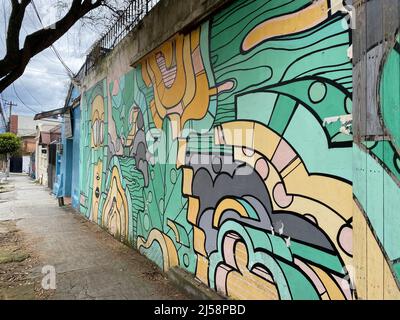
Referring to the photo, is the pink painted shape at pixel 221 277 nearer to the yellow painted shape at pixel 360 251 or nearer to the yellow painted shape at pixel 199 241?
the yellow painted shape at pixel 199 241

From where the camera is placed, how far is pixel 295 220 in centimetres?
256

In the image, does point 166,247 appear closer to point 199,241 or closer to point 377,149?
point 199,241

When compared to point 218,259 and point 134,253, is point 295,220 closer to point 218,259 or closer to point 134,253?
point 218,259

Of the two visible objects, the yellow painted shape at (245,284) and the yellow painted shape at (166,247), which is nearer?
the yellow painted shape at (245,284)

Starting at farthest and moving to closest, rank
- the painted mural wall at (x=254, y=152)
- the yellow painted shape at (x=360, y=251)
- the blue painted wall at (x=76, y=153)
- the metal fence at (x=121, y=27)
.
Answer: the blue painted wall at (x=76, y=153)
the metal fence at (x=121, y=27)
the painted mural wall at (x=254, y=152)
the yellow painted shape at (x=360, y=251)

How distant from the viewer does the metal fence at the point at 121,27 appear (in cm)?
593

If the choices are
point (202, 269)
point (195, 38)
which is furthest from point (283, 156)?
point (195, 38)

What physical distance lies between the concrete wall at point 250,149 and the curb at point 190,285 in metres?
0.08

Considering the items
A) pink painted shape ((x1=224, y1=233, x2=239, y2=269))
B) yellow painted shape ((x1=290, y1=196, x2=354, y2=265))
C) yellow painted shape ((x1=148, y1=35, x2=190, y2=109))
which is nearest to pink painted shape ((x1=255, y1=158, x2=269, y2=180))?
yellow painted shape ((x1=290, y1=196, x2=354, y2=265))

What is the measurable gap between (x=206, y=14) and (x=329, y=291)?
10.3 ft

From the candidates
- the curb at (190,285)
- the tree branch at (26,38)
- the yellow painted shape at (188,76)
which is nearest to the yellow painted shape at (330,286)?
the curb at (190,285)

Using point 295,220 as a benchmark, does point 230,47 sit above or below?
above

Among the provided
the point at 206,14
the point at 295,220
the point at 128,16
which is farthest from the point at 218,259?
the point at 128,16

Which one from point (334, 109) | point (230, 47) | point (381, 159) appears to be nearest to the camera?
point (381, 159)
